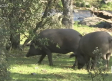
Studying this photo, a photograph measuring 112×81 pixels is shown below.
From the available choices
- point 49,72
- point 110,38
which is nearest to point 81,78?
point 49,72

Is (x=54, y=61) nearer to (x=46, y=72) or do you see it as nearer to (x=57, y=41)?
(x=57, y=41)

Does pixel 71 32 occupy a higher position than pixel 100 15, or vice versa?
pixel 71 32

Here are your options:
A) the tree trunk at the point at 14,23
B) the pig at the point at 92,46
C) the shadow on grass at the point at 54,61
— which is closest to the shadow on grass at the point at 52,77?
the pig at the point at 92,46

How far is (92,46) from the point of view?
33.1ft

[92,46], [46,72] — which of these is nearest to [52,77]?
[46,72]

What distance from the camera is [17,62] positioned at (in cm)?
1127

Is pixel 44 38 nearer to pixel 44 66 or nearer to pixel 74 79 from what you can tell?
pixel 44 66

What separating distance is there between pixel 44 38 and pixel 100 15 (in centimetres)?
1423

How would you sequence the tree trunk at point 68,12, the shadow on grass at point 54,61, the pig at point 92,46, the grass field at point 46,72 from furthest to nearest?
the tree trunk at point 68,12 → the shadow on grass at point 54,61 → the pig at point 92,46 → the grass field at point 46,72

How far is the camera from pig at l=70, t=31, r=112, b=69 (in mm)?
9916

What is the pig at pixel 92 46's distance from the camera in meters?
9.92

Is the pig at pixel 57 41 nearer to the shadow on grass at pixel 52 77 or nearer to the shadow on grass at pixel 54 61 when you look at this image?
the shadow on grass at pixel 54 61

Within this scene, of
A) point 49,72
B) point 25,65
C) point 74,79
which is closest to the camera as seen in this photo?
point 74,79

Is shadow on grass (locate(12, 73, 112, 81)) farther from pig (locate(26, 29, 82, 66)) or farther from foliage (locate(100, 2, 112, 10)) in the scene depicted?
foliage (locate(100, 2, 112, 10))
